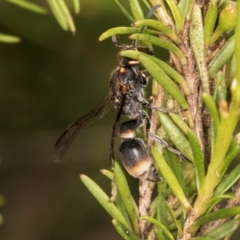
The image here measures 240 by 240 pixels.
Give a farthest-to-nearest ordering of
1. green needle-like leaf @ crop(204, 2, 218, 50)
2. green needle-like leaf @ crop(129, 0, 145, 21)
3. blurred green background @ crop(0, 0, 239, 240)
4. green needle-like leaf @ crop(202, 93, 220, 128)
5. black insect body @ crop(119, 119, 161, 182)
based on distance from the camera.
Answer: blurred green background @ crop(0, 0, 239, 240) → black insect body @ crop(119, 119, 161, 182) → green needle-like leaf @ crop(129, 0, 145, 21) → green needle-like leaf @ crop(204, 2, 218, 50) → green needle-like leaf @ crop(202, 93, 220, 128)

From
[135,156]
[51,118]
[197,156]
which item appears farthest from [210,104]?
[51,118]

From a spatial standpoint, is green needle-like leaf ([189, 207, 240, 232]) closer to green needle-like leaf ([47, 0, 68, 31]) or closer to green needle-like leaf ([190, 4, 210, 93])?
green needle-like leaf ([190, 4, 210, 93])

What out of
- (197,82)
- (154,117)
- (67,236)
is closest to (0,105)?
(67,236)

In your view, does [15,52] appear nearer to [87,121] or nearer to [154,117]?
[87,121]

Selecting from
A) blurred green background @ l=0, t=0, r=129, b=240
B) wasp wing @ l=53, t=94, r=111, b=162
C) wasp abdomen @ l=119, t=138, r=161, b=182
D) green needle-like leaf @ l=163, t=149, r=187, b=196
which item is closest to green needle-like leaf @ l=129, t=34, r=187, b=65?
green needle-like leaf @ l=163, t=149, r=187, b=196

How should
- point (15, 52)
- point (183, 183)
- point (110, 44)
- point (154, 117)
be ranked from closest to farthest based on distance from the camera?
point (183, 183) < point (154, 117) < point (15, 52) < point (110, 44)

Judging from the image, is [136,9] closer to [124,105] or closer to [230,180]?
[230,180]
